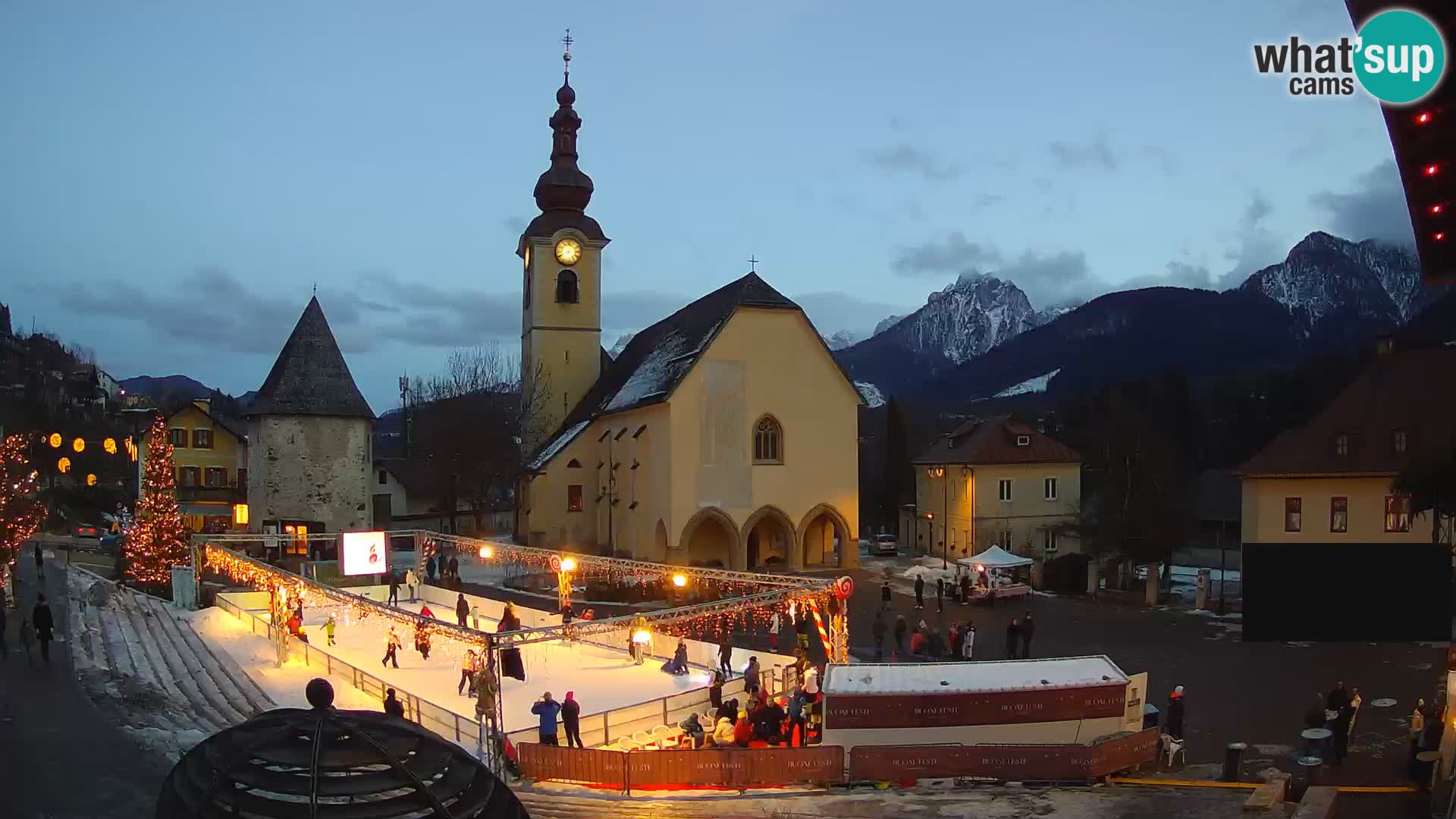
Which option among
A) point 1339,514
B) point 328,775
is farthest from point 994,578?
point 328,775

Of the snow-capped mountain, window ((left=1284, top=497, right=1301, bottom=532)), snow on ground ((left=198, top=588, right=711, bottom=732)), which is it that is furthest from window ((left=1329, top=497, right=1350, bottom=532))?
the snow-capped mountain

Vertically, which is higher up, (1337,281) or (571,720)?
(1337,281)

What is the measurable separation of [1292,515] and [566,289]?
114 ft

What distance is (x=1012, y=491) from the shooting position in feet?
143

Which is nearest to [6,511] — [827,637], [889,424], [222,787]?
[827,637]

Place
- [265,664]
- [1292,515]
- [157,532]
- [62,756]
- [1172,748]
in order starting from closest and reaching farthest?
1. [62,756]
2. [1172,748]
3. [265,664]
4. [1292,515]
5. [157,532]

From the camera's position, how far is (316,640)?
2719 cm

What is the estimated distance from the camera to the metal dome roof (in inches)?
101

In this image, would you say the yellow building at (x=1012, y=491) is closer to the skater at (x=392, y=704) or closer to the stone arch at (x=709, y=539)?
the stone arch at (x=709, y=539)

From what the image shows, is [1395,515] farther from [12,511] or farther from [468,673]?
[12,511]

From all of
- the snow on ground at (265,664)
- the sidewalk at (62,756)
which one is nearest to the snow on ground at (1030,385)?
the snow on ground at (265,664)

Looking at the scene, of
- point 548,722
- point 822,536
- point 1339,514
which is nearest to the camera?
point 548,722

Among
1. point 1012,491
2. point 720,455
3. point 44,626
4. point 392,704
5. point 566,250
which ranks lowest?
point 392,704

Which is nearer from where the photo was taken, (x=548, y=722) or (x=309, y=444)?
(x=548, y=722)
